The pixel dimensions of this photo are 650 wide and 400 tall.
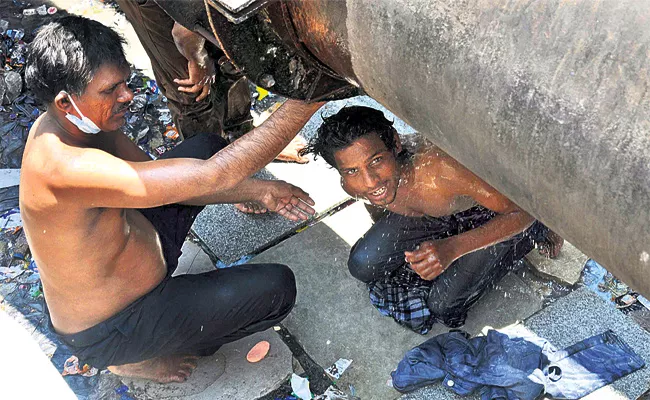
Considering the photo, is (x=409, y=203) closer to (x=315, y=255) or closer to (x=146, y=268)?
(x=315, y=255)

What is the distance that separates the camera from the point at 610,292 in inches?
155

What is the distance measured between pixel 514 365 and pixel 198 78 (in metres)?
2.29

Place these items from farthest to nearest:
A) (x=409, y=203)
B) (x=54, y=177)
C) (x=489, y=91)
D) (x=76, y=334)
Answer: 1. (x=409, y=203)
2. (x=76, y=334)
3. (x=54, y=177)
4. (x=489, y=91)

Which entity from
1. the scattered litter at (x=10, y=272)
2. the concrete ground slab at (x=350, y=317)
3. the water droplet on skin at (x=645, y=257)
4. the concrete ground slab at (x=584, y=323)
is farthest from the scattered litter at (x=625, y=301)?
the scattered litter at (x=10, y=272)

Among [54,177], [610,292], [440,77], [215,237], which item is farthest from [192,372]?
[440,77]

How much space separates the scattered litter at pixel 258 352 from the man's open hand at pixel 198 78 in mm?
1485

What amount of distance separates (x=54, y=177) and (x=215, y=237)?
1.78m

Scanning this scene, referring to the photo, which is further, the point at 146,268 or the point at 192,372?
the point at 192,372

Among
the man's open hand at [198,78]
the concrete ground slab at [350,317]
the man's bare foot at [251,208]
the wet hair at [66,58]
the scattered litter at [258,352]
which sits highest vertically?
the wet hair at [66,58]

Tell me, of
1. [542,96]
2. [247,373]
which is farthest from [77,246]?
[542,96]

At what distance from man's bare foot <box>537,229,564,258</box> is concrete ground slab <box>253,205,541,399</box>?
220mm

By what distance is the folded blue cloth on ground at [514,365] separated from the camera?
10.9 ft

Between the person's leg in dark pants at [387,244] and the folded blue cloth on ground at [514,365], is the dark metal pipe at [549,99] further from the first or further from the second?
the person's leg in dark pants at [387,244]

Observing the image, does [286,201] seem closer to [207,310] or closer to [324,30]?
[207,310]
